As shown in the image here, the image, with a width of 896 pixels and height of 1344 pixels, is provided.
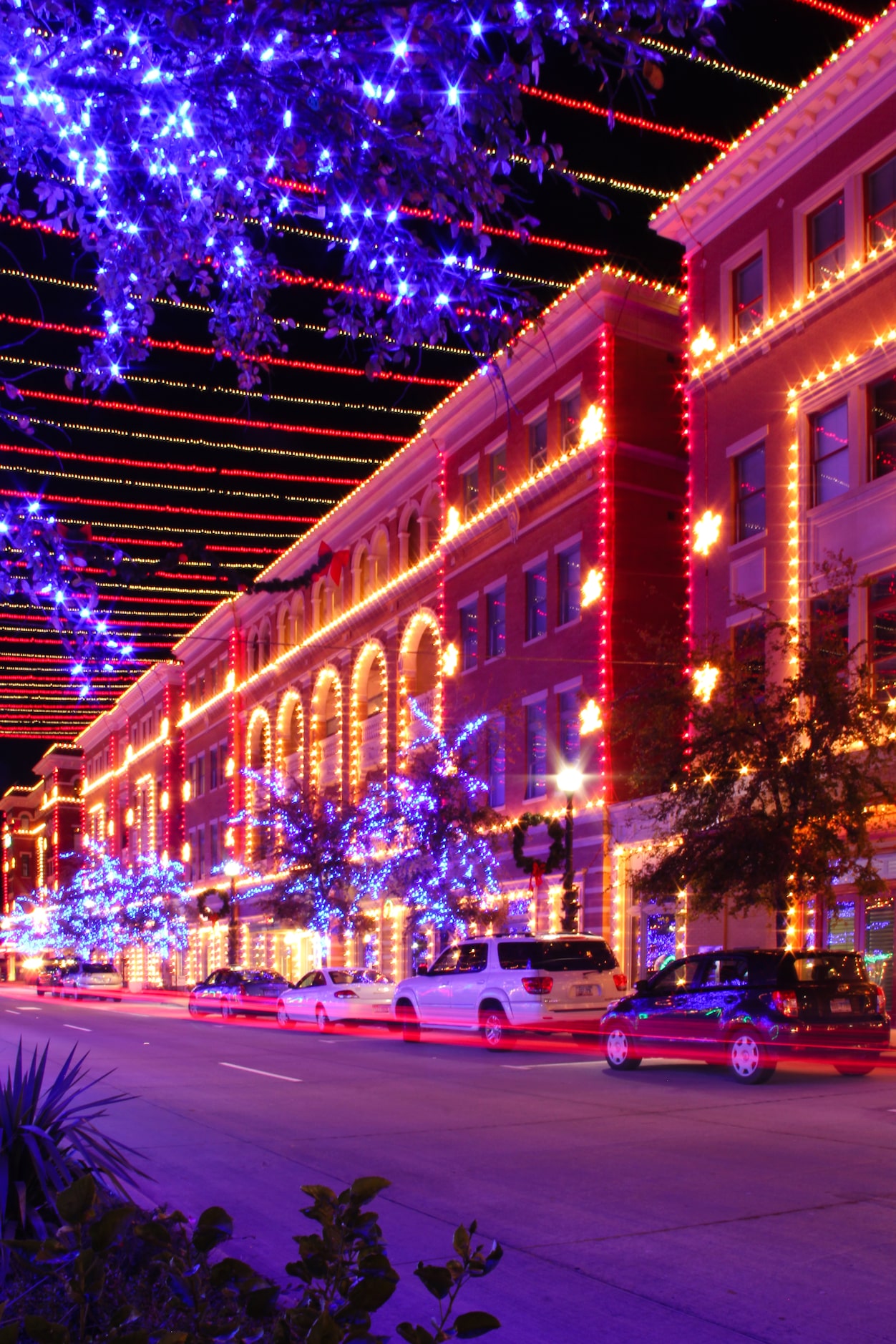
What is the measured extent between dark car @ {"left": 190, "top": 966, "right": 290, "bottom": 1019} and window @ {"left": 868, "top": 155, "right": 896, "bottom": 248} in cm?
2351

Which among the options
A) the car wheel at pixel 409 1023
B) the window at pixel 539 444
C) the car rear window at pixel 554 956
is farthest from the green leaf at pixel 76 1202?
the window at pixel 539 444

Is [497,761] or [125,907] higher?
[497,761]

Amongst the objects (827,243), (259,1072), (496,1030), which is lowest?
(496,1030)

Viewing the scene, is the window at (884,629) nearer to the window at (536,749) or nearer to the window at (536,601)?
the window at (536,749)

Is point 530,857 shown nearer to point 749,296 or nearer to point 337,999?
point 337,999

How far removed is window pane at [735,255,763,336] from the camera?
90.9ft

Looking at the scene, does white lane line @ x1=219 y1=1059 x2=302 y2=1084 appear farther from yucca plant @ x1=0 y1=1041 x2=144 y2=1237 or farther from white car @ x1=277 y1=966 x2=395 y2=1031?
yucca plant @ x1=0 y1=1041 x2=144 y2=1237

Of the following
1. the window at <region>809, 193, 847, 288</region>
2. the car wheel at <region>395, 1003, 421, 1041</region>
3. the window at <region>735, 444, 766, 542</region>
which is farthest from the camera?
the window at <region>735, 444, 766, 542</region>

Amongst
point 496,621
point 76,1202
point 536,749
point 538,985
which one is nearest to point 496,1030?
point 538,985

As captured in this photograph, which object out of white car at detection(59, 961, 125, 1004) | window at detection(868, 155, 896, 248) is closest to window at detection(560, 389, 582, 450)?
window at detection(868, 155, 896, 248)

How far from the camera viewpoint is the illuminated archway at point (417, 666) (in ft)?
136

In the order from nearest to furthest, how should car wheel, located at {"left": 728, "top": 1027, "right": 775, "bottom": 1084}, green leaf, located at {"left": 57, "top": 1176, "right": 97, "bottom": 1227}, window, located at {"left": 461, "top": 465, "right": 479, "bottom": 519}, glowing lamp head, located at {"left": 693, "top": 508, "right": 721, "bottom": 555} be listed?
green leaf, located at {"left": 57, "top": 1176, "right": 97, "bottom": 1227}
car wheel, located at {"left": 728, "top": 1027, "right": 775, "bottom": 1084}
glowing lamp head, located at {"left": 693, "top": 508, "right": 721, "bottom": 555}
window, located at {"left": 461, "top": 465, "right": 479, "bottom": 519}

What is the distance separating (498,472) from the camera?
37562mm

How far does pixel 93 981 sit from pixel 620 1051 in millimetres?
41544
